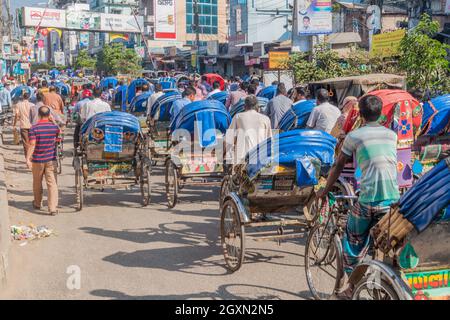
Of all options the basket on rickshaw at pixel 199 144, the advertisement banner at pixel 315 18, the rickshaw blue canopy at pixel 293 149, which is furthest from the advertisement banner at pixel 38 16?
the rickshaw blue canopy at pixel 293 149

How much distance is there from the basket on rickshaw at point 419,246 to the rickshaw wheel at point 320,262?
4.12 ft

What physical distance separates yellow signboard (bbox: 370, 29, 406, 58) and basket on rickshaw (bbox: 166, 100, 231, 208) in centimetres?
949

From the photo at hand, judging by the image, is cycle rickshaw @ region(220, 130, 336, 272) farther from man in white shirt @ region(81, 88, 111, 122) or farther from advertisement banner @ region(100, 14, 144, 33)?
advertisement banner @ region(100, 14, 144, 33)

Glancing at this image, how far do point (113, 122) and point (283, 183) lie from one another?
438 cm

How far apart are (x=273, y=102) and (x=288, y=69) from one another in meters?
7.01

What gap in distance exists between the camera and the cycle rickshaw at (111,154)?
10062 mm

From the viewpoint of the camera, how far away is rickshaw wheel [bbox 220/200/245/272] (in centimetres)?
648

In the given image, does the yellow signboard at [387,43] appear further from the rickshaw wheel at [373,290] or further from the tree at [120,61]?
the tree at [120,61]

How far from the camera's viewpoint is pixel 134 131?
10234mm

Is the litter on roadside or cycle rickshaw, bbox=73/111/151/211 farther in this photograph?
cycle rickshaw, bbox=73/111/151/211

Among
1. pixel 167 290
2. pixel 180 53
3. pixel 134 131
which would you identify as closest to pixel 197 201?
pixel 134 131

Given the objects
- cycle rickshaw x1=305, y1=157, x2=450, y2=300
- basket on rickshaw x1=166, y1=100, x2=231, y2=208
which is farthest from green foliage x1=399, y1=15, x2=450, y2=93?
cycle rickshaw x1=305, y1=157, x2=450, y2=300

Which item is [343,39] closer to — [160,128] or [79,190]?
[160,128]
